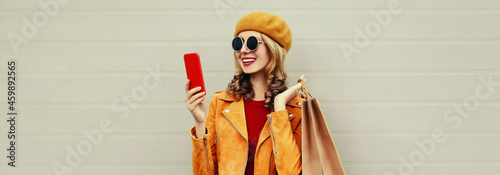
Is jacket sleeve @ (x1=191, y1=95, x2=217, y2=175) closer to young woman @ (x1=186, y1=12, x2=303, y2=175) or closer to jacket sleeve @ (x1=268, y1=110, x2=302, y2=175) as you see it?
young woman @ (x1=186, y1=12, x2=303, y2=175)

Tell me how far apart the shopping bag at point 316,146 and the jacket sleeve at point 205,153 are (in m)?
0.54

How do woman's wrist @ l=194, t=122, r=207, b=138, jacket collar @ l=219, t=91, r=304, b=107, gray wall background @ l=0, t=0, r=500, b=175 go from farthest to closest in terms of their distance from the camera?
gray wall background @ l=0, t=0, r=500, b=175 < jacket collar @ l=219, t=91, r=304, b=107 < woman's wrist @ l=194, t=122, r=207, b=138

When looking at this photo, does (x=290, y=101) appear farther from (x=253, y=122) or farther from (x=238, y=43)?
(x=238, y=43)

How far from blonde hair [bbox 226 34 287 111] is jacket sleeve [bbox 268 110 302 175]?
0.15 m

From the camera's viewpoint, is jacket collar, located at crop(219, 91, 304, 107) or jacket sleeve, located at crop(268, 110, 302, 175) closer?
jacket sleeve, located at crop(268, 110, 302, 175)

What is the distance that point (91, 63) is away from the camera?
288cm

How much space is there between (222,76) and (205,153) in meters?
0.81

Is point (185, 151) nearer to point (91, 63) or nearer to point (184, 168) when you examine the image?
point (184, 168)

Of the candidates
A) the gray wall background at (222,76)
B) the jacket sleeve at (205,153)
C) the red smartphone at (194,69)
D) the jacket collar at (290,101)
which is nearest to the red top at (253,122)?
the jacket collar at (290,101)

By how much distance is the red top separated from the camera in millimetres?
2275

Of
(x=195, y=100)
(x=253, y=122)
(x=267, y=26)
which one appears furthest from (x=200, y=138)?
(x=267, y=26)

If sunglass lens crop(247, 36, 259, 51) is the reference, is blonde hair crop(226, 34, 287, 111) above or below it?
below

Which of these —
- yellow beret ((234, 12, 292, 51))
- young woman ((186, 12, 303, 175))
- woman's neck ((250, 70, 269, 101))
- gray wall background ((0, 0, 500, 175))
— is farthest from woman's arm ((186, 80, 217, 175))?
gray wall background ((0, 0, 500, 175))

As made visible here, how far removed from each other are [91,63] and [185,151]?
0.95 metres
